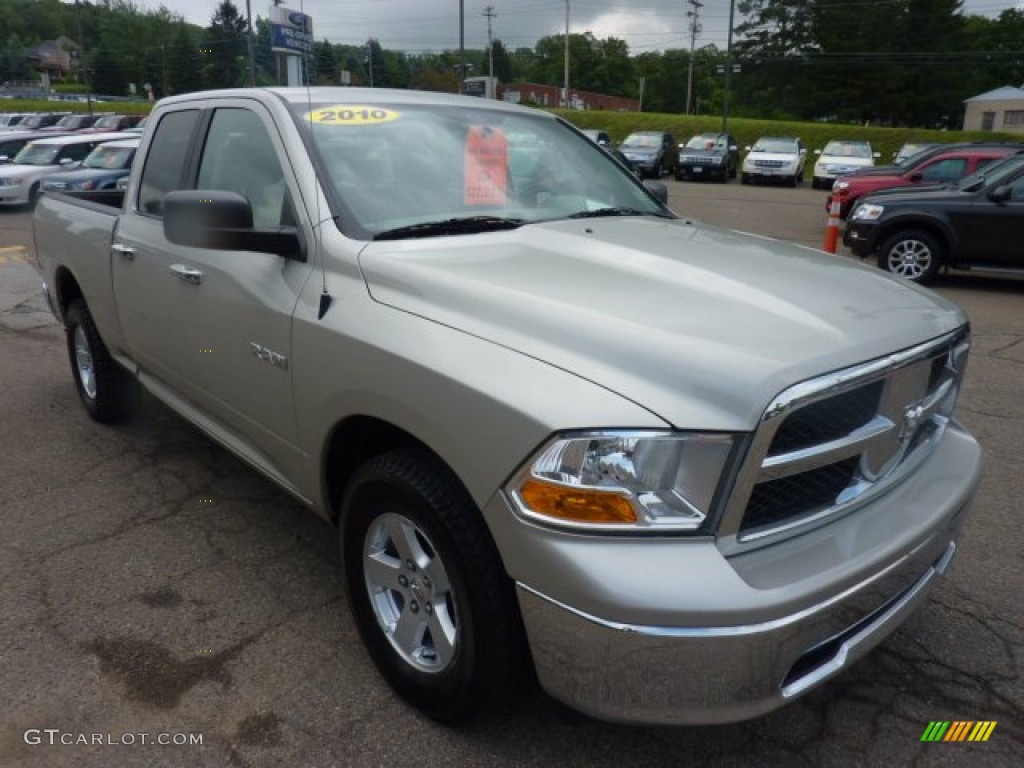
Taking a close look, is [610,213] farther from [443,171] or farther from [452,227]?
[452,227]

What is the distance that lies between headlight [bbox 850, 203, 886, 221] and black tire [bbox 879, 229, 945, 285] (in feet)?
1.08

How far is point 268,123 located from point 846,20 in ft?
243

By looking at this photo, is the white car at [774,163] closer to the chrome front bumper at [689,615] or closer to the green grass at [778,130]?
the green grass at [778,130]

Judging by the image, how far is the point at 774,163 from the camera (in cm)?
2617

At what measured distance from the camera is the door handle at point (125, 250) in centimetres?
384

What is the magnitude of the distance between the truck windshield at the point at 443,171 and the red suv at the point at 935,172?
478 inches

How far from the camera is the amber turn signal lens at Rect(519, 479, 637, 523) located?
73.7 inches

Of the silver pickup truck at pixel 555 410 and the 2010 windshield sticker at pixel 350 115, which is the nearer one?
the silver pickup truck at pixel 555 410

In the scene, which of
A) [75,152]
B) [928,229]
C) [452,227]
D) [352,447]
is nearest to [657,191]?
[452,227]

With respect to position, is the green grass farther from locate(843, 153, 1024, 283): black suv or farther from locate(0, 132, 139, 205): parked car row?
locate(843, 153, 1024, 283): black suv

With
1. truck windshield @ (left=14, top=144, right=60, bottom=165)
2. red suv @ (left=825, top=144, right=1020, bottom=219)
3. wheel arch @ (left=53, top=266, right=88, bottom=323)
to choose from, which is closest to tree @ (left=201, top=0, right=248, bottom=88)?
truck windshield @ (left=14, top=144, right=60, bottom=165)

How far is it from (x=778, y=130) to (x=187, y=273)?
141 feet

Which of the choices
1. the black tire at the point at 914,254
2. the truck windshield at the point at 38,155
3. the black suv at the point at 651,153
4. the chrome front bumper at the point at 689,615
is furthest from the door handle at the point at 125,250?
the black suv at the point at 651,153

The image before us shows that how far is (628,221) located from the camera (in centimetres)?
328
